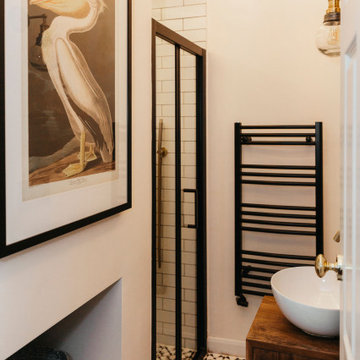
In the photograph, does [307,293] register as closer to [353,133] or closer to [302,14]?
[353,133]

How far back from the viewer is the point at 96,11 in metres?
1.57

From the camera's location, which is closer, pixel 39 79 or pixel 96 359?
pixel 39 79

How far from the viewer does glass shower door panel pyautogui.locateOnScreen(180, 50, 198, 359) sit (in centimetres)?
274

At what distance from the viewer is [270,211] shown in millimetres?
2934

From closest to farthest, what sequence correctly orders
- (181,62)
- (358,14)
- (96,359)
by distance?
(358,14)
(96,359)
(181,62)

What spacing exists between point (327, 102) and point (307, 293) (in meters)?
1.25

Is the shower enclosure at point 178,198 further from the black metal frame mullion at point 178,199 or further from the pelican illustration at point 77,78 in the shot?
the pelican illustration at point 77,78

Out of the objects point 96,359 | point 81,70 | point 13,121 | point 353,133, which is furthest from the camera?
point 96,359

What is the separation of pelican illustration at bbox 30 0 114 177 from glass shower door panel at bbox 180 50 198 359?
111 cm

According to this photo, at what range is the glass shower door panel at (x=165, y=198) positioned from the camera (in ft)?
7.73

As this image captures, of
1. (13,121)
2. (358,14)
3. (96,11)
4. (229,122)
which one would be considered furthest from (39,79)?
(229,122)

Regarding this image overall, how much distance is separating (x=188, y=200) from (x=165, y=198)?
0.39m

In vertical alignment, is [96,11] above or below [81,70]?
above

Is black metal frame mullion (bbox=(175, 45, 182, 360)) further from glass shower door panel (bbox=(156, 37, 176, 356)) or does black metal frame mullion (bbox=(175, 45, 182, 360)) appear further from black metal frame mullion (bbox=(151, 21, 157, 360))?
black metal frame mullion (bbox=(151, 21, 157, 360))
